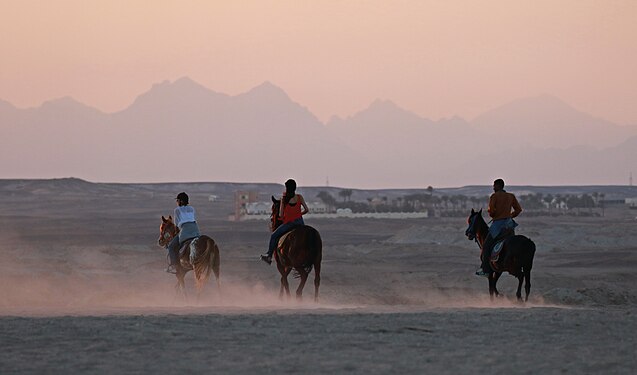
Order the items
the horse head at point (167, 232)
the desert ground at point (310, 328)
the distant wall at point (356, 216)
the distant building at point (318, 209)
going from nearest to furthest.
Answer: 1. the desert ground at point (310, 328)
2. the horse head at point (167, 232)
3. the distant wall at point (356, 216)
4. the distant building at point (318, 209)

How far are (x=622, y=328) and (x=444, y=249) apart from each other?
4344 centimetres

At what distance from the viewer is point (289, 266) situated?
78.7 ft

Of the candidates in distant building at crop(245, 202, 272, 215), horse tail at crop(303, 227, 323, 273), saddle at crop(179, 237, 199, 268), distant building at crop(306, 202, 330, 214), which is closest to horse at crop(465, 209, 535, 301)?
horse tail at crop(303, 227, 323, 273)

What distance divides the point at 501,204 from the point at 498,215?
0.35 metres

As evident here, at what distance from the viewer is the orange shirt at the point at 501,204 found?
77.9 ft

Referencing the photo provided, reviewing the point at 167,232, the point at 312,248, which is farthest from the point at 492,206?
the point at 167,232

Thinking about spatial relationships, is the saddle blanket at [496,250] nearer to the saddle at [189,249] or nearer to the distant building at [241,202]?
the saddle at [189,249]

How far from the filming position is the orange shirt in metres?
23.8

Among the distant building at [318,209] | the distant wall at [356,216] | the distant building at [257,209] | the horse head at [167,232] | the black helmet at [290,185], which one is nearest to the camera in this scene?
the black helmet at [290,185]

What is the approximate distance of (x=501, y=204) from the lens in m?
23.8

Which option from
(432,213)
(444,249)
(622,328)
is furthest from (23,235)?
(622,328)

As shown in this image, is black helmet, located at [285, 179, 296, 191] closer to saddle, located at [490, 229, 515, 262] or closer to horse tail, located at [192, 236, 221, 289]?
horse tail, located at [192, 236, 221, 289]

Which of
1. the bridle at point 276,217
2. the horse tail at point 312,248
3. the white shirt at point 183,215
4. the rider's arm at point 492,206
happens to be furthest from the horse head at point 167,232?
the rider's arm at point 492,206

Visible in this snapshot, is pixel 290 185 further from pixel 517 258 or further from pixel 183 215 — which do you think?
pixel 517 258
